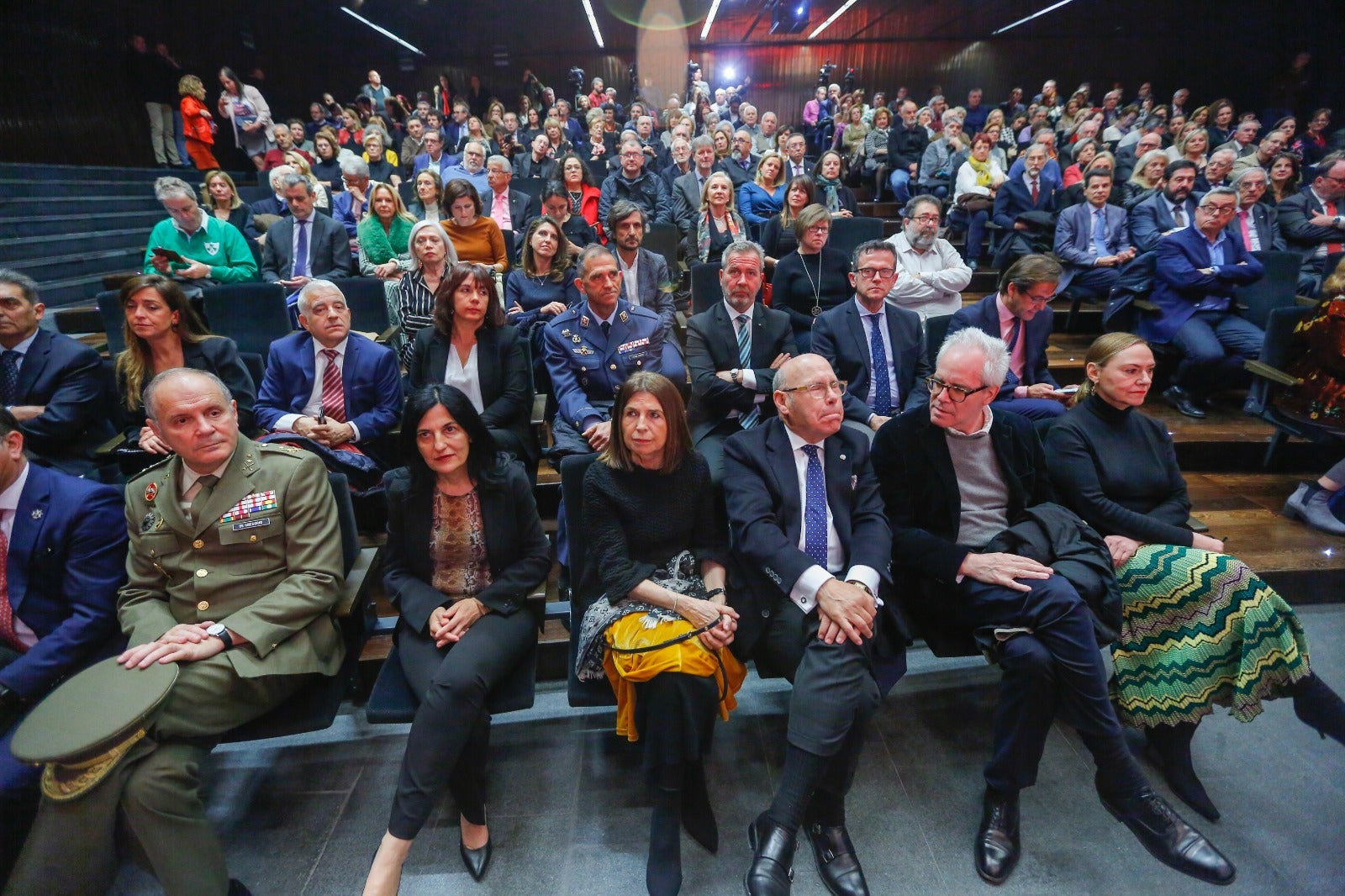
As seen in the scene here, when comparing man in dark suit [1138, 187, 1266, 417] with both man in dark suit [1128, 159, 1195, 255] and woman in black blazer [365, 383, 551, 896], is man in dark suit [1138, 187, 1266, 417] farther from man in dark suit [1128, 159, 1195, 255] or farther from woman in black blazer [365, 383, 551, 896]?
woman in black blazer [365, 383, 551, 896]

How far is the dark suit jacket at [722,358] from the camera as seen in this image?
8.32 ft

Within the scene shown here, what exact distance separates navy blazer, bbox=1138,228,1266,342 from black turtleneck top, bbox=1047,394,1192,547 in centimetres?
205

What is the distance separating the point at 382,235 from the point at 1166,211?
16.3ft

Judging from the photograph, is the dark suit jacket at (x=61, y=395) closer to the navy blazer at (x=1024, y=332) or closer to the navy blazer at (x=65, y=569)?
the navy blazer at (x=65, y=569)

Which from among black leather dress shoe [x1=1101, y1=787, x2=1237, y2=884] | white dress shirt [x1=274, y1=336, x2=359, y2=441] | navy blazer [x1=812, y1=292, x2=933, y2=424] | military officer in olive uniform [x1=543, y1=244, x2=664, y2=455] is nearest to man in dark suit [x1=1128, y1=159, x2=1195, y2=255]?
navy blazer [x1=812, y1=292, x2=933, y2=424]

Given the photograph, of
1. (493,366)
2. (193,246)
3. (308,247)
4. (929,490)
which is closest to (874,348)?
(929,490)

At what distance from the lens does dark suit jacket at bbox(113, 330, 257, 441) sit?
2389mm

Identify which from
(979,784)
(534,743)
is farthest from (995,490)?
(534,743)

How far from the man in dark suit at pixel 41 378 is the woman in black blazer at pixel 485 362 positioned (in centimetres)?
118

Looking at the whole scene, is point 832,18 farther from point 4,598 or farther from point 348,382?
point 4,598

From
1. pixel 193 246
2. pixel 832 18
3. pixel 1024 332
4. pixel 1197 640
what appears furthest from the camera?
pixel 832 18

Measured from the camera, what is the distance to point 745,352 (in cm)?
267

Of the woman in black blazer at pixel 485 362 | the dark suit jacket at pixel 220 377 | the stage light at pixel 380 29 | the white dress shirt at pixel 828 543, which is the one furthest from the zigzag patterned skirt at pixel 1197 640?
the stage light at pixel 380 29

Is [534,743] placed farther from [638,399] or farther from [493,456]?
[638,399]
